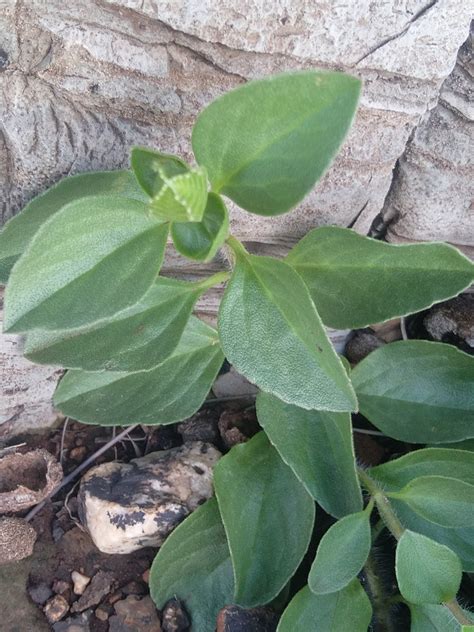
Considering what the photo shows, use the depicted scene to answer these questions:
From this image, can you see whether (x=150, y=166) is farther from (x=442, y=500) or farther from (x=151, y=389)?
(x=442, y=500)

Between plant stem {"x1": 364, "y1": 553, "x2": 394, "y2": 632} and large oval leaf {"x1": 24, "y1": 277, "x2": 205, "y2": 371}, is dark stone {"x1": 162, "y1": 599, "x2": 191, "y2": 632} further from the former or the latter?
large oval leaf {"x1": 24, "y1": 277, "x2": 205, "y2": 371}

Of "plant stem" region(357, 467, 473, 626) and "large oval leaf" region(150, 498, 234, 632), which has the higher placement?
A: "plant stem" region(357, 467, 473, 626)

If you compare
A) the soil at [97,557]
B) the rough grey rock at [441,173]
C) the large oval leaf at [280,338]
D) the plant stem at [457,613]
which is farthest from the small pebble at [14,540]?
the rough grey rock at [441,173]

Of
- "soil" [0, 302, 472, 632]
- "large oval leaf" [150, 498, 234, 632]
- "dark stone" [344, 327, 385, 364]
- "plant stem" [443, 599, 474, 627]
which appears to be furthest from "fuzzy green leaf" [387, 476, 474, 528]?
"dark stone" [344, 327, 385, 364]

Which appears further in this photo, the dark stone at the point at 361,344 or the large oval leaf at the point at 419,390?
the dark stone at the point at 361,344

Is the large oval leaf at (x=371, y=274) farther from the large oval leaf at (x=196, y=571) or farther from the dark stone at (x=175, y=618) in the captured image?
the dark stone at (x=175, y=618)

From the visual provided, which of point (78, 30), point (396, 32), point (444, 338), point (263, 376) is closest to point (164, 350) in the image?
point (263, 376)

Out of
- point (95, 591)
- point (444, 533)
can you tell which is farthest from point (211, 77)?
point (95, 591)
